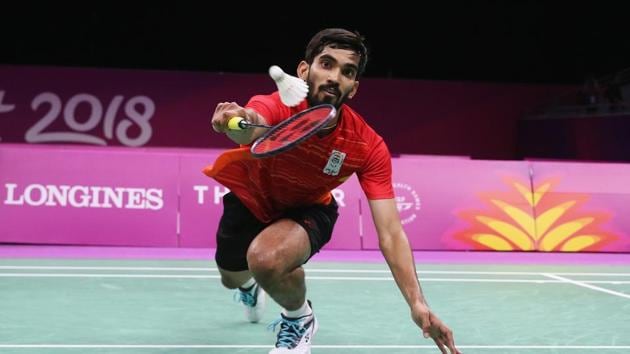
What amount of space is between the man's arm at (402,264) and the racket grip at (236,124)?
869 millimetres

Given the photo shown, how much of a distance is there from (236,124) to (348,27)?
14651 millimetres

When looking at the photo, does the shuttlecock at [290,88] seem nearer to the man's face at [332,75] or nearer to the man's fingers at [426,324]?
the man's face at [332,75]

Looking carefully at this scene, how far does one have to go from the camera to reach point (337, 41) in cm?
317

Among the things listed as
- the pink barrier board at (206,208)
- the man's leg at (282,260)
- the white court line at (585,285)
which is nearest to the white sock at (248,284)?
the man's leg at (282,260)

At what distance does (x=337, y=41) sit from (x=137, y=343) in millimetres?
1738

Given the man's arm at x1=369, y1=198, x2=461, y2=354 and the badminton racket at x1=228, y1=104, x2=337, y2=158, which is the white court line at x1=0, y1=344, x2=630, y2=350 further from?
the badminton racket at x1=228, y1=104, x2=337, y2=158

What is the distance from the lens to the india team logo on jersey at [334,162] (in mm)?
3369

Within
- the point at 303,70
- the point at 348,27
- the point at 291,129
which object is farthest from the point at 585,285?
the point at 348,27

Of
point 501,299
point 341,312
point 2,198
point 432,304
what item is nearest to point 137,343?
point 341,312

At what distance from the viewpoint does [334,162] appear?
11.1ft

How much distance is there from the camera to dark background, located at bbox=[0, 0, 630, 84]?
16.0 metres

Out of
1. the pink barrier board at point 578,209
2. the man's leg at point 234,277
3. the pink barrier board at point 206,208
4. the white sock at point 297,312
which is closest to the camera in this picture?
the white sock at point 297,312

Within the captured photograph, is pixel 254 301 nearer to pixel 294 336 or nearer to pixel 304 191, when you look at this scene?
pixel 294 336

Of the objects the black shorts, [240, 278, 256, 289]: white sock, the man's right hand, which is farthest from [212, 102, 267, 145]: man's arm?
[240, 278, 256, 289]: white sock
